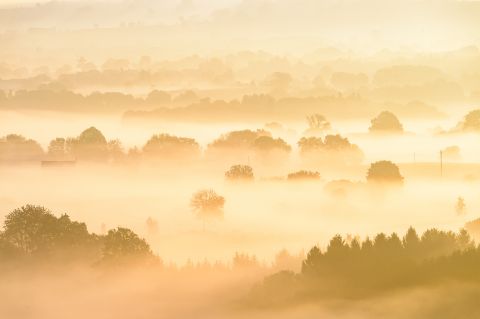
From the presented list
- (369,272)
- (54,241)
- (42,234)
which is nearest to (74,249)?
(54,241)

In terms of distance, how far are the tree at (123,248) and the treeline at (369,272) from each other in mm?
17678

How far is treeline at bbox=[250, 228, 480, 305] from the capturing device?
309 ft

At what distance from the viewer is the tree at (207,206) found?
168 m

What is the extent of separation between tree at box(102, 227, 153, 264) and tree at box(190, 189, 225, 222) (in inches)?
2092

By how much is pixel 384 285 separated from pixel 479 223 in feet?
136

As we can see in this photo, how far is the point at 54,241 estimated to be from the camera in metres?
118

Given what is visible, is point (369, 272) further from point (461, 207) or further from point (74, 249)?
point (461, 207)

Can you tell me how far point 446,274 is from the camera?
93125 millimetres

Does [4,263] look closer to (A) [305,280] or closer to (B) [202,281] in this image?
(B) [202,281]

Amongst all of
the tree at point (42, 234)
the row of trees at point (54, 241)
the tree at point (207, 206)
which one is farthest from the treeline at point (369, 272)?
the tree at point (207, 206)

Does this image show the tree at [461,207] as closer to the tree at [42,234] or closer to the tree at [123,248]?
the tree at [123,248]

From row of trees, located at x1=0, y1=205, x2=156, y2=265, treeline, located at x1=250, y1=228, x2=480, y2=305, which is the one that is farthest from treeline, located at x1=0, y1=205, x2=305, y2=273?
treeline, located at x1=250, y1=228, x2=480, y2=305

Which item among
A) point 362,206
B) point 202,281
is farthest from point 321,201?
point 202,281

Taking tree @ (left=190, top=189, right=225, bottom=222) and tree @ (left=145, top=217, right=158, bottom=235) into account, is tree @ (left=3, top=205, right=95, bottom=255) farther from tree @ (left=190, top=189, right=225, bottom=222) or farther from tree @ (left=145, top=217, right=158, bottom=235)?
tree @ (left=190, top=189, right=225, bottom=222)
